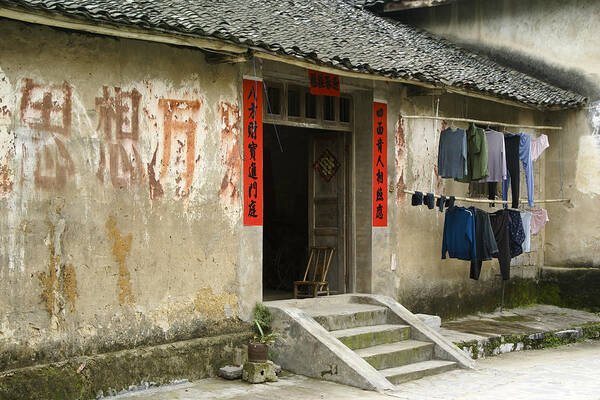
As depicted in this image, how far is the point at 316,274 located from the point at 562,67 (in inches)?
239

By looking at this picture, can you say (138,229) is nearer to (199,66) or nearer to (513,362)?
(199,66)

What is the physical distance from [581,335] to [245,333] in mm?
6048

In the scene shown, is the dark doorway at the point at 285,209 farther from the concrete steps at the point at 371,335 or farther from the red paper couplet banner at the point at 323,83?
the concrete steps at the point at 371,335

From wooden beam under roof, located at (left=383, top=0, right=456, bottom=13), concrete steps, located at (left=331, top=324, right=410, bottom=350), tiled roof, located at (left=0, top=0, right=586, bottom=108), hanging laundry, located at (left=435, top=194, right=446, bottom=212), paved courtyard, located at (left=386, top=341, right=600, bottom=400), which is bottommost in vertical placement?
paved courtyard, located at (left=386, top=341, right=600, bottom=400)

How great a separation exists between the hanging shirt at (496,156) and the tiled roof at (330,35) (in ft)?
2.39

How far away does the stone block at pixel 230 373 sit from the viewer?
27.7 ft

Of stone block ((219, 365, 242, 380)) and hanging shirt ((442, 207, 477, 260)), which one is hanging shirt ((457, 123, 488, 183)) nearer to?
hanging shirt ((442, 207, 477, 260))

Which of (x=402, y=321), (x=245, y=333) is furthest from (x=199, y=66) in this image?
(x=402, y=321)

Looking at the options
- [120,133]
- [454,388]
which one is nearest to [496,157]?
[454,388]

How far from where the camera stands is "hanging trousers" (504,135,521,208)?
40.1ft

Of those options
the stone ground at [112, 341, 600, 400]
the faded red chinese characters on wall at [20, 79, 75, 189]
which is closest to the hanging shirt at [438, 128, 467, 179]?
the stone ground at [112, 341, 600, 400]

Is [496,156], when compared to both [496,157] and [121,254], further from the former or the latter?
[121,254]

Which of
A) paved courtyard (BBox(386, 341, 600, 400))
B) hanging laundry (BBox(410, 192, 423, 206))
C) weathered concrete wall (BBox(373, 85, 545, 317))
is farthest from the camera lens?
weathered concrete wall (BBox(373, 85, 545, 317))

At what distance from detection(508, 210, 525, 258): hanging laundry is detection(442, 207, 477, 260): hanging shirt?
125 cm
